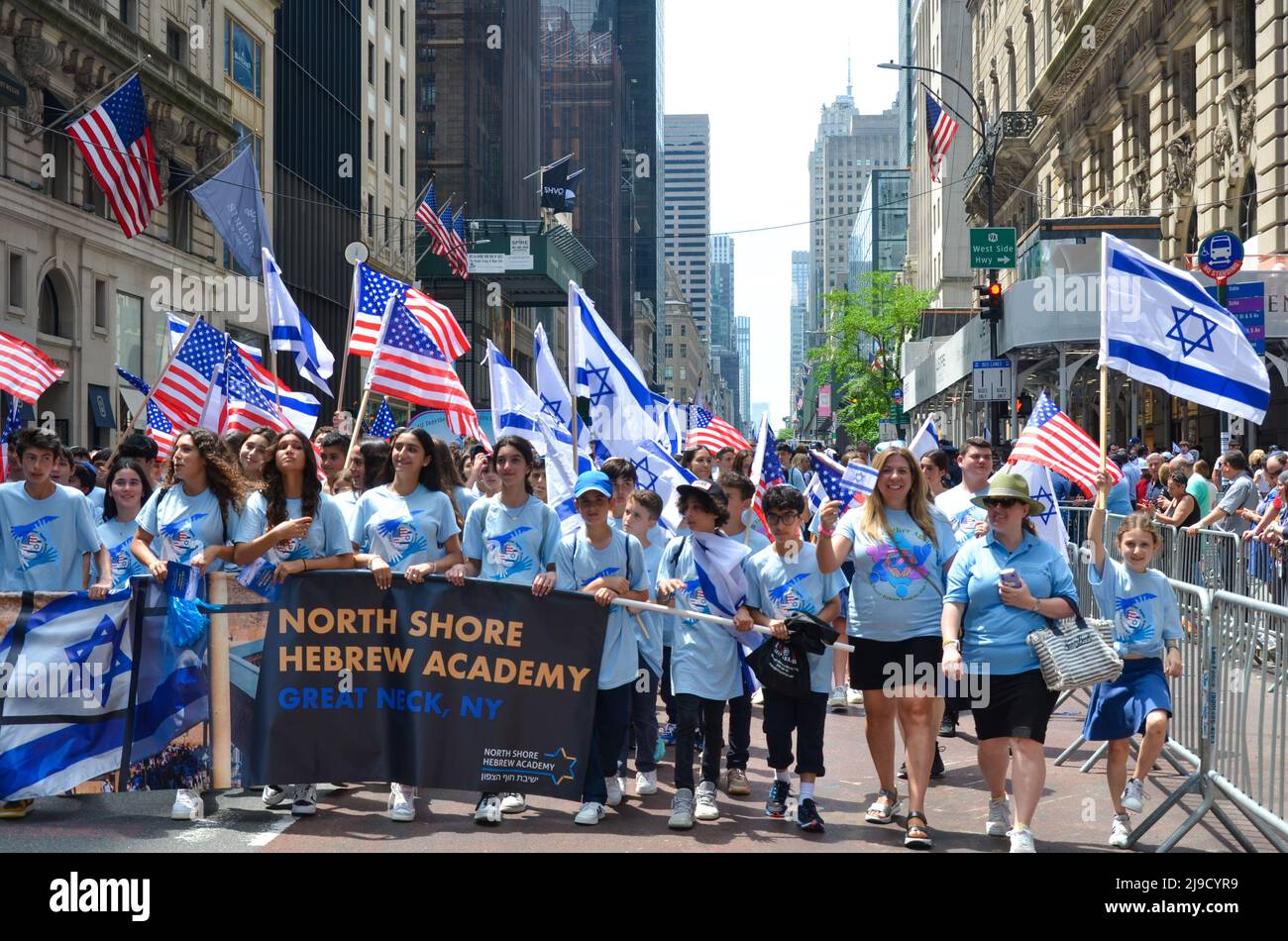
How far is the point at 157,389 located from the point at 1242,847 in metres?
10.6

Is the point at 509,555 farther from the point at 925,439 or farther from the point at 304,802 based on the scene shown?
the point at 925,439

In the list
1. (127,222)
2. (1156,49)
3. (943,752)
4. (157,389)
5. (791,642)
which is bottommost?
(943,752)

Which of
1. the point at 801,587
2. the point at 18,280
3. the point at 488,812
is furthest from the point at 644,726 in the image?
the point at 18,280

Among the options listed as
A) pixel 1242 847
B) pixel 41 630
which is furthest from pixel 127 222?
pixel 1242 847

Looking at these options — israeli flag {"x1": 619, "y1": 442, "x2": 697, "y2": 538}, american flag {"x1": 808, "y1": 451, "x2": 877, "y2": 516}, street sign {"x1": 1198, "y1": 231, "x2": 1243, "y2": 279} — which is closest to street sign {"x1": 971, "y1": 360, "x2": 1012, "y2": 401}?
street sign {"x1": 1198, "y1": 231, "x2": 1243, "y2": 279}

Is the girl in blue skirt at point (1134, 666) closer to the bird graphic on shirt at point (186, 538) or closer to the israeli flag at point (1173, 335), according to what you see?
the israeli flag at point (1173, 335)

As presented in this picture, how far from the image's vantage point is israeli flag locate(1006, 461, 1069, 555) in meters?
9.70

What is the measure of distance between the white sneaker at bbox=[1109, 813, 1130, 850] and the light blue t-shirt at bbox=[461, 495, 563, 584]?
3.15 meters

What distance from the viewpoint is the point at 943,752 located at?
9680 millimetres

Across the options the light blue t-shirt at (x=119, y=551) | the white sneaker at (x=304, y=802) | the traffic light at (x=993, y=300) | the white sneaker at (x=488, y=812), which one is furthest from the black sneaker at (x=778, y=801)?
the traffic light at (x=993, y=300)

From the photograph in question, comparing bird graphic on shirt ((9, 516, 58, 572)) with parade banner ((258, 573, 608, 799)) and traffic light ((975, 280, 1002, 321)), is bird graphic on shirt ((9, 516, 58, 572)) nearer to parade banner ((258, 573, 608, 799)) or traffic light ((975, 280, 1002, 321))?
parade banner ((258, 573, 608, 799))

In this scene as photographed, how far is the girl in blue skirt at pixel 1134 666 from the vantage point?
7.20 meters
